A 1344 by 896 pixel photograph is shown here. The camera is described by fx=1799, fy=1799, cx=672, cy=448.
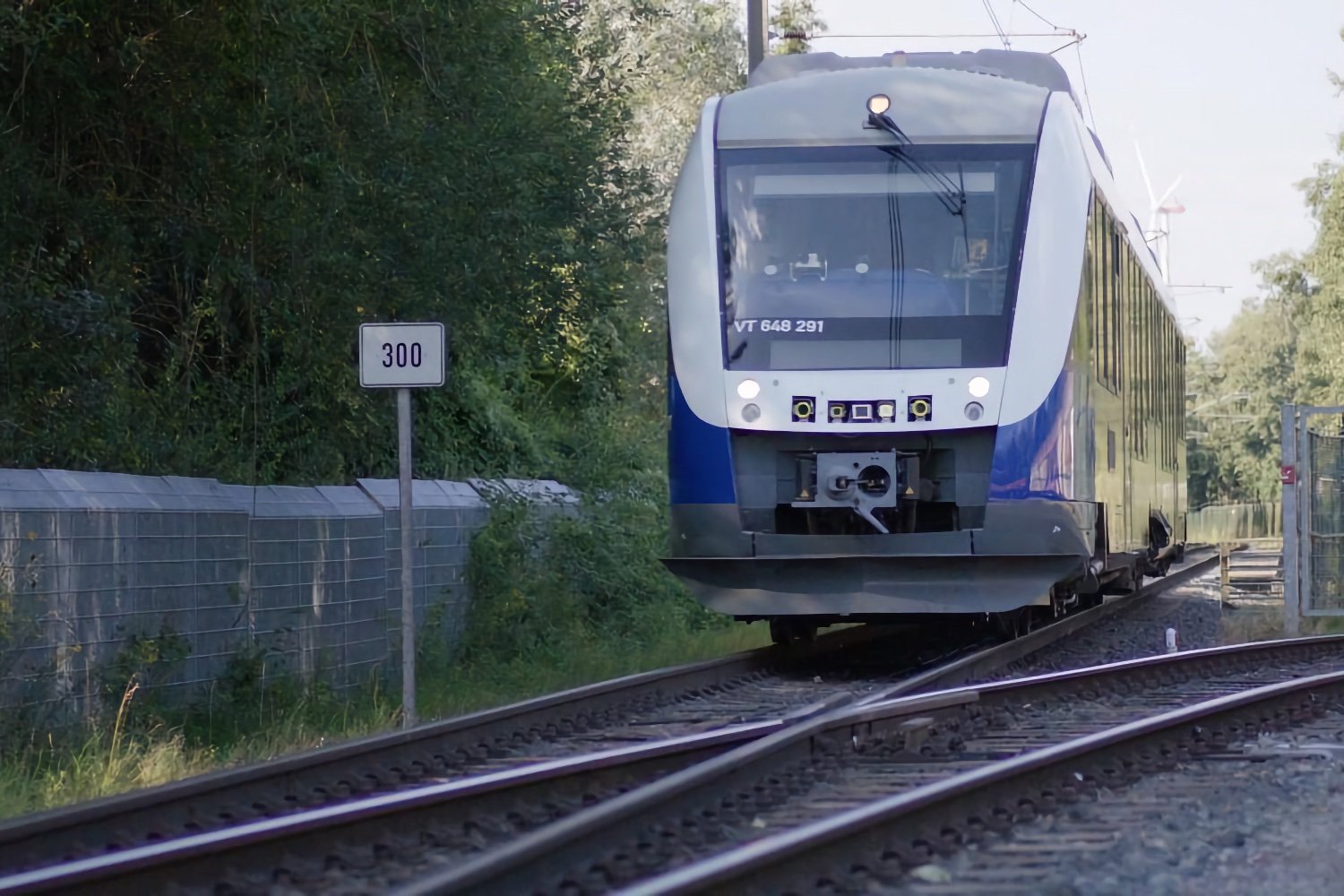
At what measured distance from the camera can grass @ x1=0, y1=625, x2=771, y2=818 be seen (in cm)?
791

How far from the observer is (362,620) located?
1316cm

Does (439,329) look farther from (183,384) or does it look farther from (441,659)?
(183,384)

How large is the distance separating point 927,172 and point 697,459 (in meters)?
2.39

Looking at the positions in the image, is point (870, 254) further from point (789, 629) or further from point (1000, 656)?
point (789, 629)

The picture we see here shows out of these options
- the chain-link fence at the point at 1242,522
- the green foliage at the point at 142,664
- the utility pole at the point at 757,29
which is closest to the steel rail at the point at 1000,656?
the green foliage at the point at 142,664

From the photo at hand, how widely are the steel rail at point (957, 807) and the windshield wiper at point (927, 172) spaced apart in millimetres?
3795

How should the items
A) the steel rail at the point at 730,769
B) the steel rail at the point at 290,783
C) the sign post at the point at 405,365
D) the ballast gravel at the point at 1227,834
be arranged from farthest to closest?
the sign post at the point at 405,365
the steel rail at the point at 290,783
the ballast gravel at the point at 1227,834
the steel rail at the point at 730,769

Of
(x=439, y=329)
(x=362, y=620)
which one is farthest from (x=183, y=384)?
(x=439, y=329)

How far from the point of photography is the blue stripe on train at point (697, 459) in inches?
445

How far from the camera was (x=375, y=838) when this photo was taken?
585 centimetres

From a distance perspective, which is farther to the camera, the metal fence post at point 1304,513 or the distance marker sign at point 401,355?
the metal fence post at point 1304,513

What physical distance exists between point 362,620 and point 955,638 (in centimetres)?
491

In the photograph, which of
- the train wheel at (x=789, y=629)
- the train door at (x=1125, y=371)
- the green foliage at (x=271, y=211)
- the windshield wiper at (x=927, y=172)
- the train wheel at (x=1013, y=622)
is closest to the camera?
the windshield wiper at (x=927, y=172)

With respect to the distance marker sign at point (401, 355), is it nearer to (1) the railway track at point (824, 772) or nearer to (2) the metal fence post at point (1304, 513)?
(1) the railway track at point (824, 772)
